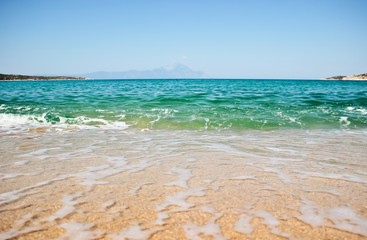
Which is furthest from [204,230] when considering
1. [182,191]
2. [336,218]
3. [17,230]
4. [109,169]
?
[109,169]

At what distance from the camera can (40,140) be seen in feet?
23.6

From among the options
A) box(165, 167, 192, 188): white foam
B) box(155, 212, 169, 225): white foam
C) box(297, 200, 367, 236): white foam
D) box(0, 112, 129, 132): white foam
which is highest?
box(297, 200, 367, 236): white foam

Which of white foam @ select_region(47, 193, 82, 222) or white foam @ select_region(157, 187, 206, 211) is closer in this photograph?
white foam @ select_region(47, 193, 82, 222)

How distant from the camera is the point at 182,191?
364 cm

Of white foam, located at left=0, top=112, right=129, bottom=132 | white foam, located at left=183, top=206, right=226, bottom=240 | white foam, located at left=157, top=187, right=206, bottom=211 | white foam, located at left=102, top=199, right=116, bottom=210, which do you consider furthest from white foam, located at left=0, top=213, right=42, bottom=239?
white foam, located at left=0, top=112, right=129, bottom=132

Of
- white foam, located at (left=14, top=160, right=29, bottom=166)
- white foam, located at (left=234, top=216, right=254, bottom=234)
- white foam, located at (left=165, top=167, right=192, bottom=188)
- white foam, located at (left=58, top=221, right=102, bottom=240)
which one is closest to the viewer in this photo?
white foam, located at (left=58, top=221, right=102, bottom=240)

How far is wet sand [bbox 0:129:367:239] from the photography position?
267 cm

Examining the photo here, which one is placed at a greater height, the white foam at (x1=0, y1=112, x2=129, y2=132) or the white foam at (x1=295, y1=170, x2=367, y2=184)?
the white foam at (x1=295, y1=170, x2=367, y2=184)

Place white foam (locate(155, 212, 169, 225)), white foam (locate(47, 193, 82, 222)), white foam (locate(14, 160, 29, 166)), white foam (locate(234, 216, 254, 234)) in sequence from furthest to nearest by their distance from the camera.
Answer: white foam (locate(14, 160, 29, 166)) < white foam (locate(47, 193, 82, 222)) < white foam (locate(155, 212, 169, 225)) < white foam (locate(234, 216, 254, 234))

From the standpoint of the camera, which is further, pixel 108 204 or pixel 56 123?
pixel 56 123

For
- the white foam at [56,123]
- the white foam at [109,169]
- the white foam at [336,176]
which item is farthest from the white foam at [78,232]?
the white foam at [56,123]

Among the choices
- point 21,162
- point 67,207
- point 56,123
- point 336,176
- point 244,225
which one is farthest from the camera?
point 56,123

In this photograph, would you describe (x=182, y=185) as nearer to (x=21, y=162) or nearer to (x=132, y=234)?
(x=132, y=234)

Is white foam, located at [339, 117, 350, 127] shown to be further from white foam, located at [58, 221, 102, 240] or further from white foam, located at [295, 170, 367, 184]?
white foam, located at [58, 221, 102, 240]
